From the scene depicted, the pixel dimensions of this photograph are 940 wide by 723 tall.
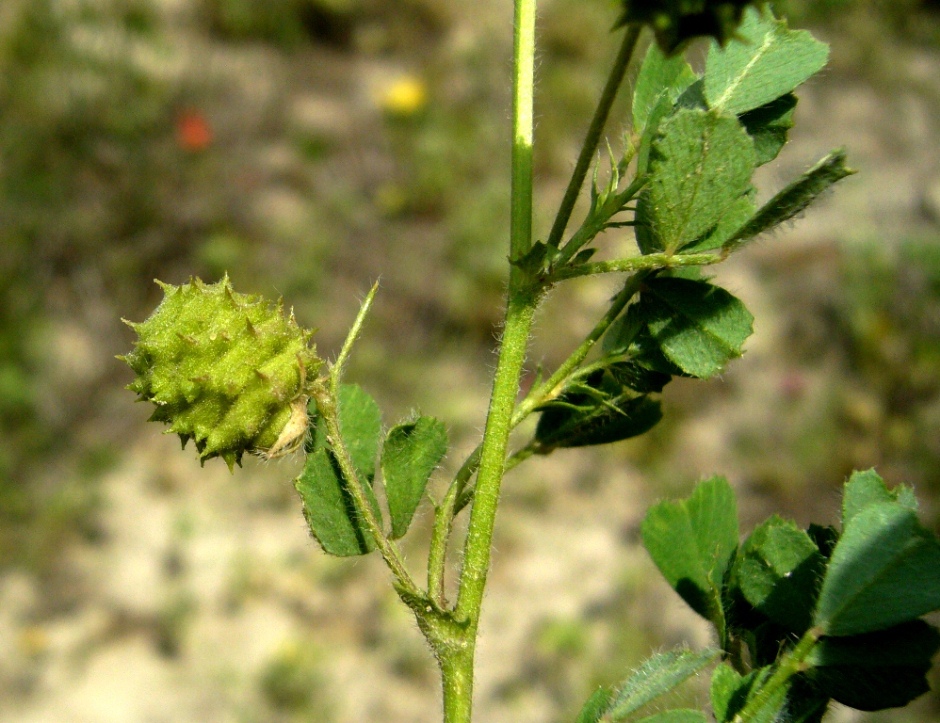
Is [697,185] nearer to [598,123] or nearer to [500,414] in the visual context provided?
[598,123]

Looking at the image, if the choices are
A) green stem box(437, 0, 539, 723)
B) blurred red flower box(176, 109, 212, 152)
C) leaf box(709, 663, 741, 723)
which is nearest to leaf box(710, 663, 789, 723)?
leaf box(709, 663, 741, 723)

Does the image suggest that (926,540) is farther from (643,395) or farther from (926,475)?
(926,475)

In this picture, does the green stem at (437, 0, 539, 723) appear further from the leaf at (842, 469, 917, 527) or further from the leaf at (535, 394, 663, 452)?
the leaf at (842, 469, 917, 527)

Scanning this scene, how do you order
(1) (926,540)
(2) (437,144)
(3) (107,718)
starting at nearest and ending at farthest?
(1) (926,540) < (3) (107,718) < (2) (437,144)

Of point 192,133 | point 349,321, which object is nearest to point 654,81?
point 349,321

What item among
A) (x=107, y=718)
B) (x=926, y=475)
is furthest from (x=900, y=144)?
(x=107, y=718)
